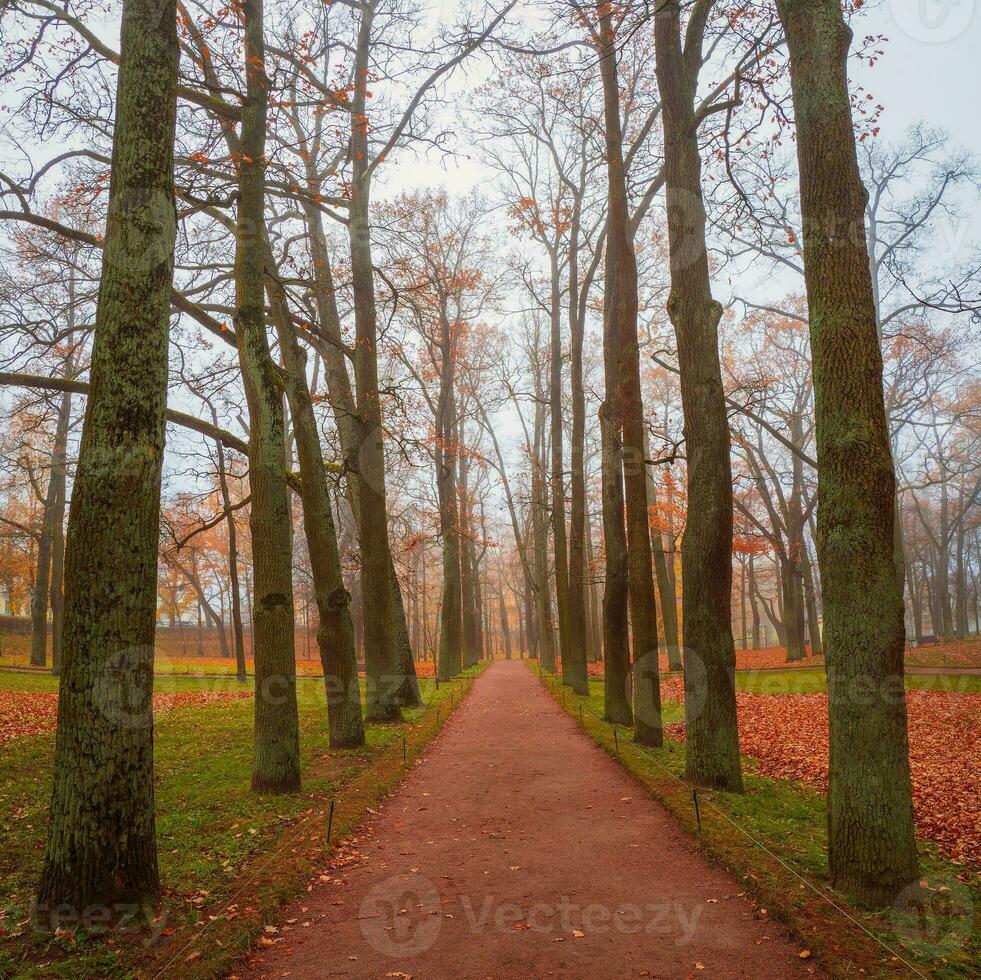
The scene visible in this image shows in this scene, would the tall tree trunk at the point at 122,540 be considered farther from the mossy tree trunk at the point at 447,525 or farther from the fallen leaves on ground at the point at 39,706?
the mossy tree trunk at the point at 447,525

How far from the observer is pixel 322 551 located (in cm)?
974

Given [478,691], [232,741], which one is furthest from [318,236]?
[478,691]

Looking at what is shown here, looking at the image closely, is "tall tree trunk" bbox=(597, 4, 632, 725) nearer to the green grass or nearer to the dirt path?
the dirt path

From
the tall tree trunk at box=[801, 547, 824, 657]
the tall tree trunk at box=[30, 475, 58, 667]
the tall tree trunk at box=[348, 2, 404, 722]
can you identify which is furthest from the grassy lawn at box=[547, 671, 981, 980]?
the tall tree trunk at box=[30, 475, 58, 667]

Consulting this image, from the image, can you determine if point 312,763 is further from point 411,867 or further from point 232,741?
point 411,867

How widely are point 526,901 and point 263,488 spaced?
4919 millimetres

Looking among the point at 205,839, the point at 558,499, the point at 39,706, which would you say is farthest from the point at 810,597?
the point at 205,839

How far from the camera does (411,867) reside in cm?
556

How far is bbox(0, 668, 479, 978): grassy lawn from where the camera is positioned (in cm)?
372

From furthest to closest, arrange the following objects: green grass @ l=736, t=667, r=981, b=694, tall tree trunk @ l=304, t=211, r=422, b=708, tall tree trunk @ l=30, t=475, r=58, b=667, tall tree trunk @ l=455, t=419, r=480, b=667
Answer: tall tree trunk @ l=455, t=419, r=480, b=667
tall tree trunk @ l=30, t=475, r=58, b=667
green grass @ l=736, t=667, r=981, b=694
tall tree trunk @ l=304, t=211, r=422, b=708

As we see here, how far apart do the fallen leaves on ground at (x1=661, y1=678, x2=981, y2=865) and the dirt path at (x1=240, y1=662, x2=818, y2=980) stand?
2.33 metres

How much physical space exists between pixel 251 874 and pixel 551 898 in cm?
217

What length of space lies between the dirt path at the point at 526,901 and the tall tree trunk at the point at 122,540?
1203 millimetres

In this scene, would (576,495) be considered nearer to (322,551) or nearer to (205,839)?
(322,551)
